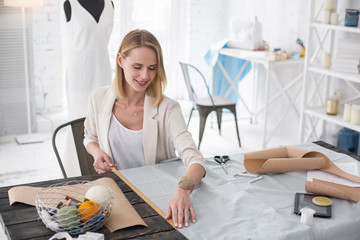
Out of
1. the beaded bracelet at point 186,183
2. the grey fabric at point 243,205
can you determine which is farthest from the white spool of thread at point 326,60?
the beaded bracelet at point 186,183

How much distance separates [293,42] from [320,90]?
1.85 feet

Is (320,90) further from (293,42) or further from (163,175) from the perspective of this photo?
(163,175)

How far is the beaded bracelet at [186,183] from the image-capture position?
1.79 metres

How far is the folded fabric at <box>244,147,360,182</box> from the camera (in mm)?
2033

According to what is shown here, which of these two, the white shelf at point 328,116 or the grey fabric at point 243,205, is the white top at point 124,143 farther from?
the white shelf at point 328,116

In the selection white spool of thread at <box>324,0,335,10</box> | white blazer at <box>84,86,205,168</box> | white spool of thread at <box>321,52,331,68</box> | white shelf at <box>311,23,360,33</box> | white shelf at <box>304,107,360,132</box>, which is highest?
white spool of thread at <box>324,0,335,10</box>

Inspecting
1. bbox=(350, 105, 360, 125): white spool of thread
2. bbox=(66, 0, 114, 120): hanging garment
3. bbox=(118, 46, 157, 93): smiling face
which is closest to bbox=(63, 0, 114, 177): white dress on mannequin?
bbox=(66, 0, 114, 120): hanging garment

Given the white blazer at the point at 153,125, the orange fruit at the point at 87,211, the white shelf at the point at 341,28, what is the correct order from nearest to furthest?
the orange fruit at the point at 87,211, the white blazer at the point at 153,125, the white shelf at the point at 341,28

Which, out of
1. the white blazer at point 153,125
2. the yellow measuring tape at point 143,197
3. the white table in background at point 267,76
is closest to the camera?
the yellow measuring tape at point 143,197

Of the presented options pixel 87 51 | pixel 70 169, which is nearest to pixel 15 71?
pixel 87 51

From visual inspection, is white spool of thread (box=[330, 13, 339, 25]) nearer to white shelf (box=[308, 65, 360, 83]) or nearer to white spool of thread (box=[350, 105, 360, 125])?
white shelf (box=[308, 65, 360, 83])

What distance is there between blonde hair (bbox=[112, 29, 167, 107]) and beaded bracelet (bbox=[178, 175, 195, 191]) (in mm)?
505

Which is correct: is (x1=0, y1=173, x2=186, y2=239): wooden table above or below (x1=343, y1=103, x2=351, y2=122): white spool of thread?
above

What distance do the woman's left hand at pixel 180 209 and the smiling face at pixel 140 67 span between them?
0.59 meters
